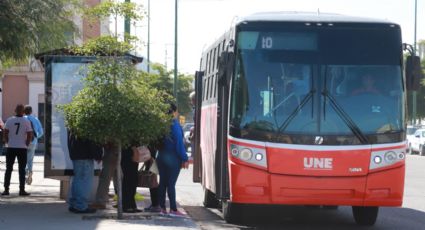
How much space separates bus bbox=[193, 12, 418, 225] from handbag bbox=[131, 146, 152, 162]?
140 cm

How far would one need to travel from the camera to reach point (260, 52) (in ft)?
38.9

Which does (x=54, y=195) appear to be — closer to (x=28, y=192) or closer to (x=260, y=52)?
(x=28, y=192)

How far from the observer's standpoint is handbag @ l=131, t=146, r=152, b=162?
12820mm

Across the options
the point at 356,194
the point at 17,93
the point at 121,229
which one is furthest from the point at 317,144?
the point at 17,93

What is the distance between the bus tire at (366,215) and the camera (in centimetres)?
1311

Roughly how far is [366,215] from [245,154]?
2.80 m

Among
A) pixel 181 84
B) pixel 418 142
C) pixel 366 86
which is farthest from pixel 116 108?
pixel 181 84

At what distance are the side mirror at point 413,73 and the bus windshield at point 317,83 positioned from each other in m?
0.15

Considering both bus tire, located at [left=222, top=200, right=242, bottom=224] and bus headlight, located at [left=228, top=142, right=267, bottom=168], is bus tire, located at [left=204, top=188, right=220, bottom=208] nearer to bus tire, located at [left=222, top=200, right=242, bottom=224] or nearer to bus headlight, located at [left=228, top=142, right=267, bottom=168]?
bus tire, located at [left=222, top=200, right=242, bottom=224]

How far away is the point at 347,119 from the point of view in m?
11.7

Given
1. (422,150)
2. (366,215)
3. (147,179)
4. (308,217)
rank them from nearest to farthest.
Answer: (366,215), (147,179), (308,217), (422,150)

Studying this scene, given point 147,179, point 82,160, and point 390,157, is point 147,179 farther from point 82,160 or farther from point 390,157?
point 390,157

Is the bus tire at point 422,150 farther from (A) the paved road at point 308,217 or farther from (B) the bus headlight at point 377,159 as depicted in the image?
(B) the bus headlight at point 377,159

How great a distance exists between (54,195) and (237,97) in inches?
252
